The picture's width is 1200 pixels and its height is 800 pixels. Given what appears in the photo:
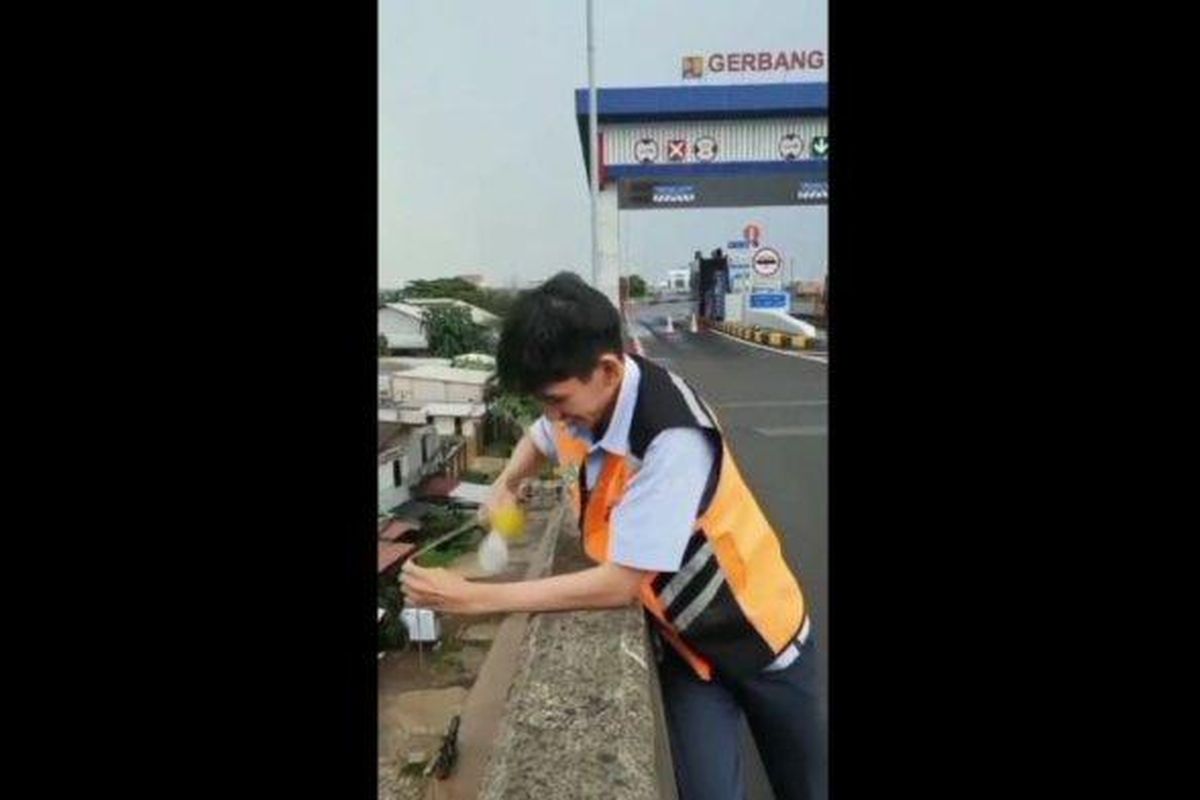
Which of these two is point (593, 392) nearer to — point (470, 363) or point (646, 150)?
point (470, 363)

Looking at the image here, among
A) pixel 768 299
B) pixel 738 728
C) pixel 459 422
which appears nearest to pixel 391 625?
pixel 459 422

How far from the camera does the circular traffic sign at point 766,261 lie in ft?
4.07

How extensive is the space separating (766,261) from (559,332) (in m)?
0.35

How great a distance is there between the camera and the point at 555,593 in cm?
111

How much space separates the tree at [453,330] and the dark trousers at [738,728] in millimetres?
492

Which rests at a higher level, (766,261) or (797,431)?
(766,261)

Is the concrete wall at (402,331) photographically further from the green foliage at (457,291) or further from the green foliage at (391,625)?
the green foliage at (391,625)
